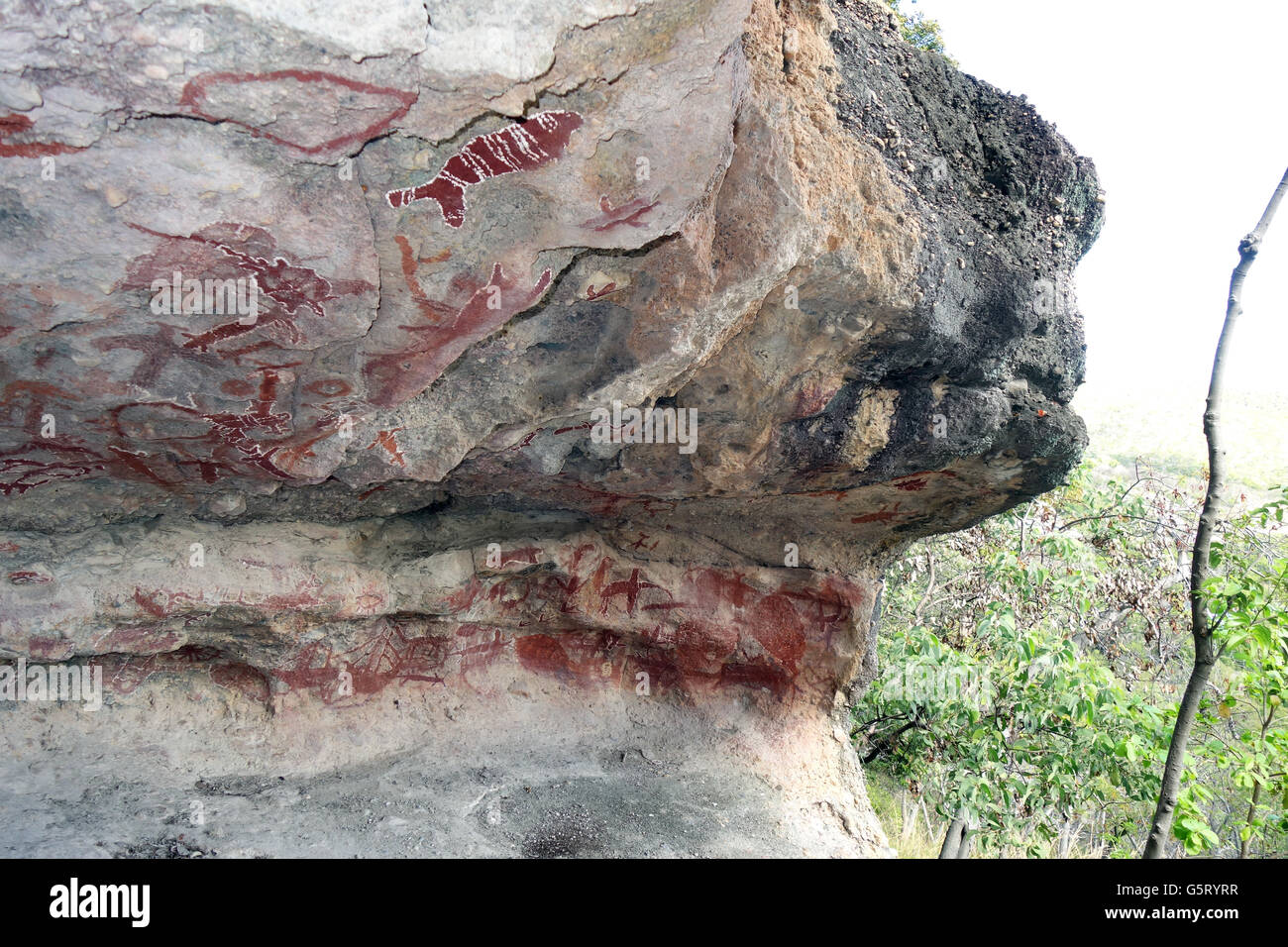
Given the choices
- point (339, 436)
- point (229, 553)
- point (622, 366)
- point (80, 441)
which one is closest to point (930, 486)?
point (622, 366)

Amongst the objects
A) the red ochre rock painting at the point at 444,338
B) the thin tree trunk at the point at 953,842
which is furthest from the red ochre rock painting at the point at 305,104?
the thin tree trunk at the point at 953,842

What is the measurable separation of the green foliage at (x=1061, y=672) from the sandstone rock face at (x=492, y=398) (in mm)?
983

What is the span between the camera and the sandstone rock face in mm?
1847

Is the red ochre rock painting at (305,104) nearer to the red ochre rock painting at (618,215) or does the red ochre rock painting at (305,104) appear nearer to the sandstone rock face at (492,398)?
the sandstone rock face at (492,398)

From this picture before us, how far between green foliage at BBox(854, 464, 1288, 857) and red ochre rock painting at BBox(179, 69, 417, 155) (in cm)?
368

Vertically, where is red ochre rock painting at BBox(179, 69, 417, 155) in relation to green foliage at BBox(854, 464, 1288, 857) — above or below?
above

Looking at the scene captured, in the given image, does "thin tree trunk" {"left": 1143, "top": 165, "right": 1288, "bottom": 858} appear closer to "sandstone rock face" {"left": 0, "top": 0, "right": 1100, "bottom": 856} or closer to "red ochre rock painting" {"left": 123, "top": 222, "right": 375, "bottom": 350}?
"sandstone rock face" {"left": 0, "top": 0, "right": 1100, "bottom": 856}

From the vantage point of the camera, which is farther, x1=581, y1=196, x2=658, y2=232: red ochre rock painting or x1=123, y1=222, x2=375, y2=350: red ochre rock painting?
x1=581, y1=196, x2=658, y2=232: red ochre rock painting

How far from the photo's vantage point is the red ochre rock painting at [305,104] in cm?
172

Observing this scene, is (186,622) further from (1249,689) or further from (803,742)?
(1249,689)

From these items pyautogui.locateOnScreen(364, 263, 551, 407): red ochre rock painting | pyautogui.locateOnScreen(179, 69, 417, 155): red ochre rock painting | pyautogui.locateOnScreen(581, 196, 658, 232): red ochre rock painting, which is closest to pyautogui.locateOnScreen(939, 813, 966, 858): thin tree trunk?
pyautogui.locateOnScreen(364, 263, 551, 407): red ochre rock painting

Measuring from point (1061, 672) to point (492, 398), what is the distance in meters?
3.37

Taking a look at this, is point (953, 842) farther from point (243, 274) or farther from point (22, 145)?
point (22, 145)

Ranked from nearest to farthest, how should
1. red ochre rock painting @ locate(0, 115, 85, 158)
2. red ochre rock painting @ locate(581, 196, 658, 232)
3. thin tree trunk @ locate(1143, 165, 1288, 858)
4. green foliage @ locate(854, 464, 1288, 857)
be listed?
red ochre rock painting @ locate(0, 115, 85, 158) < red ochre rock painting @ locate(581, 196, 658, 232) < thin tree trunk @ locate(1143, 165, 1288, 858) < green foliage @ locate(854, 464, 1288, 857)
